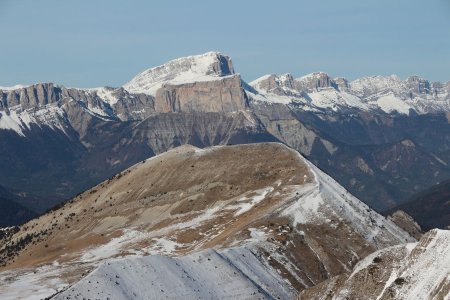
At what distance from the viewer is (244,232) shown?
14988 centimetres

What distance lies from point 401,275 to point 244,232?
60.0 m

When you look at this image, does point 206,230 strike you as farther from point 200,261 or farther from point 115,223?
point 200,261

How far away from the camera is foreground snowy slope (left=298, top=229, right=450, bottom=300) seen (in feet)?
289

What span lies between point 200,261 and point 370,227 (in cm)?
5514

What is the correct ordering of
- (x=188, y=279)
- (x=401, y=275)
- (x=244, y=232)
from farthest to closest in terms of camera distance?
(x=244, y=232) → (x=188, y=279) → (x=401, y=275)

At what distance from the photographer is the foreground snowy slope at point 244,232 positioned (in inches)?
5536

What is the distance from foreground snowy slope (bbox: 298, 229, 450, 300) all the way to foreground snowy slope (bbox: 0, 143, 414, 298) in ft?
92.9

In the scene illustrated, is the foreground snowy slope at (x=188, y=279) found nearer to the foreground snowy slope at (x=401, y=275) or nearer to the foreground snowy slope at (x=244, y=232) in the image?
the foreground snowy slope at (x=244, y=232)

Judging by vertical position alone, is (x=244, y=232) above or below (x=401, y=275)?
below

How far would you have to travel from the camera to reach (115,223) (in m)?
192

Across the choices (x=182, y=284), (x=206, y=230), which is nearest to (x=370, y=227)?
(x=206, y=230)

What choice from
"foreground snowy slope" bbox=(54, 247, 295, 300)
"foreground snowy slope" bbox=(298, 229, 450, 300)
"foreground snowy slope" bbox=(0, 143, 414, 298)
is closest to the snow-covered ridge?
"foreground snowy slope" bbox=(0, 143, 414, 298)

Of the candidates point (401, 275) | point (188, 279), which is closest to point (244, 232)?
Answer: point (188, 279)

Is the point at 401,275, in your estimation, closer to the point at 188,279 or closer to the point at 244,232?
the point at 188,279
